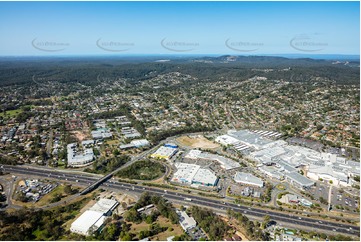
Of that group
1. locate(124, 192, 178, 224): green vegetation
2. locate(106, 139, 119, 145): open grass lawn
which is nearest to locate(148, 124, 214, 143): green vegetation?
locate(106, 139, 119, 145): open grass lawn

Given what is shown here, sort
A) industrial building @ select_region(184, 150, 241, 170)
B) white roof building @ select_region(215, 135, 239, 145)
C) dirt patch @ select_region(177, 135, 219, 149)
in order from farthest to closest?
white roof building @ select_region(215, 135, 239, 145)
dirt patch @ select_region(177, 135, 219, 149)
industrial building @ select_region(184, 150, 241, 170)

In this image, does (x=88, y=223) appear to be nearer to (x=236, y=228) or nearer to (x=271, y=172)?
(x=236, y=228)

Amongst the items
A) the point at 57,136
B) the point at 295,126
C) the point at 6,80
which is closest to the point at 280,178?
the point at 295,126

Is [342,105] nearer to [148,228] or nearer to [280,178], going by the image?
[280,178]

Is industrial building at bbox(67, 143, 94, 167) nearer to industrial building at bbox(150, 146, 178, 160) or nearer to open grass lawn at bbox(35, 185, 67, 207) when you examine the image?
open grass lawn at bbox(35, 185, 67, 207)

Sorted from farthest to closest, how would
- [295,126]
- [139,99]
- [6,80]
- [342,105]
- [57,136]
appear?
1. [6,80]
2. [139,99]
3. [342,105]
4. [295,126]
5. [57,136]

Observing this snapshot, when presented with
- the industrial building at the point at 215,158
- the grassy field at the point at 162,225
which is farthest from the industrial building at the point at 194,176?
the grassy field at the point at 162,225
